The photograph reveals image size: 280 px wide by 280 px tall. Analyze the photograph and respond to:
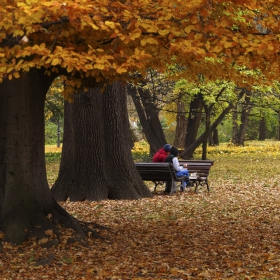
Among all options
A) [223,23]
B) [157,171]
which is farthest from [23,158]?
[157,171]

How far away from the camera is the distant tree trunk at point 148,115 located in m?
28.7

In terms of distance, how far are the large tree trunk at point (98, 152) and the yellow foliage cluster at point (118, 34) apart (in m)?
5.79

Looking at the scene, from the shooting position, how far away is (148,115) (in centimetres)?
2989

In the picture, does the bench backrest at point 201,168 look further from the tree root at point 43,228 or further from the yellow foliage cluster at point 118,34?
the yellow foliage cluster at point 118,34

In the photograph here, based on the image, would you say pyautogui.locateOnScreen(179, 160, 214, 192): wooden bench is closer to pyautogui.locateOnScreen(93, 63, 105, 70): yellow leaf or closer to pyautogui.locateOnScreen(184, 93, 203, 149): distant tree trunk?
pyautogui.locateOnScreen(93, 63, 105, 70): yellow leaf

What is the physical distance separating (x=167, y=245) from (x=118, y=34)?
368 cm

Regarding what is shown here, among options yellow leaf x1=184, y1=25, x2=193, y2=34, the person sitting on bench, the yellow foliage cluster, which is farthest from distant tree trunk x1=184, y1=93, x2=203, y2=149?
yellow leaf x1=184, y1=25, x2=193, y2=34

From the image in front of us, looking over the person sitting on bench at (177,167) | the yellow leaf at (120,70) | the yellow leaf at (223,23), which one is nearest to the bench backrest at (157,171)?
the person sitting on bench at (177,167)

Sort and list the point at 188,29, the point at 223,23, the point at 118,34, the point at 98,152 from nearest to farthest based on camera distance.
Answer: the point at 118,34
the point at 188,29
the point at 223,23
the point at 98,152

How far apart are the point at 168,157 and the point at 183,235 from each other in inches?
253

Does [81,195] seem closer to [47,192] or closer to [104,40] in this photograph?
[47,192]

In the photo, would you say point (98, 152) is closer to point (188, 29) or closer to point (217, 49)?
point (188, 29)

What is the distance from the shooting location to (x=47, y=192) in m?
9.70

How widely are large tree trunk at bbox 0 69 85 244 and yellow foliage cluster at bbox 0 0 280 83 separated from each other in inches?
41.4
